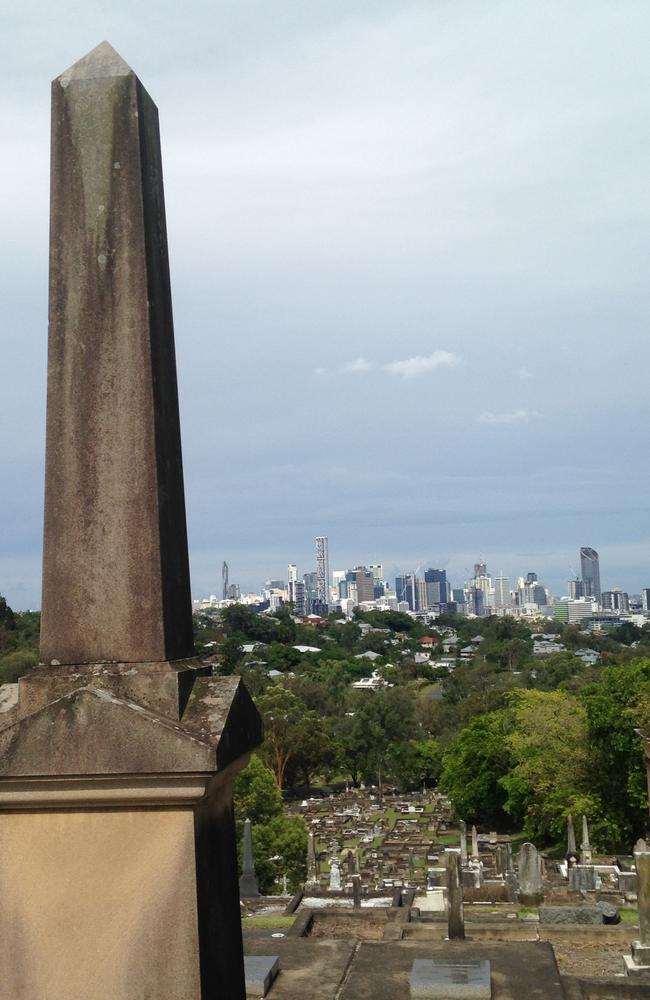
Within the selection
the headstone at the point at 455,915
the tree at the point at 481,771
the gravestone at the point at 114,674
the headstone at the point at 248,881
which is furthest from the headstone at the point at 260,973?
the tree at the point at 481,771

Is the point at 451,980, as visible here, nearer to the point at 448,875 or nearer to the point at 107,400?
the point at 107,400

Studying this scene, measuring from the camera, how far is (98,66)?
9.66 feet

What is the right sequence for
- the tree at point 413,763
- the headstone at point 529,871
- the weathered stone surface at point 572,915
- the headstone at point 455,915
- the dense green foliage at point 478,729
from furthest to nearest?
the tree at point 413,763, the dense green foliage at point 478,729, the headstone at point 529,871, the weathered stone surface at point 572,915, the headstone at point 455,915

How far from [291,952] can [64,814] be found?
4.58 m

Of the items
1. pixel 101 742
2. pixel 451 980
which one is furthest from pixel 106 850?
pixel 451 980

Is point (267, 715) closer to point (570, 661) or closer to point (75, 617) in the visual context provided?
point (570, 661)

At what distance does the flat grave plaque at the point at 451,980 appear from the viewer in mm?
4742

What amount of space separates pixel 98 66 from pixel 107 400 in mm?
1096

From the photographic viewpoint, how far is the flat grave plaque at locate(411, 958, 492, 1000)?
4.74 metres

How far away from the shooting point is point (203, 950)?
2514mm

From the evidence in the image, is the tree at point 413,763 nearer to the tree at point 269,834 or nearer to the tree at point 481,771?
the tree at point 481,771

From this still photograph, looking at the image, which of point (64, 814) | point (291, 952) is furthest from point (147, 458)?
point (291, 952)

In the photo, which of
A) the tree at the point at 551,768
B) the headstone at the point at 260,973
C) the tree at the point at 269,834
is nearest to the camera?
the headstone at the point at 260,973

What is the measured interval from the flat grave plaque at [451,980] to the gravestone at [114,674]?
7.48 ft
